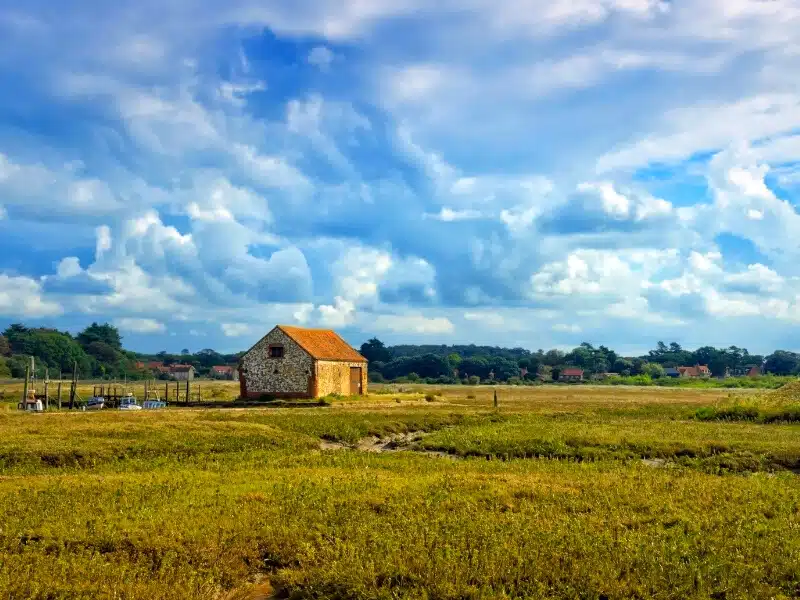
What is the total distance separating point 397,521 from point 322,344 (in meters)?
49.2

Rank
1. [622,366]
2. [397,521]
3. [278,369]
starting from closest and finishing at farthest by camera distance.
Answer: [397,521]
[278,369]
[622,366]

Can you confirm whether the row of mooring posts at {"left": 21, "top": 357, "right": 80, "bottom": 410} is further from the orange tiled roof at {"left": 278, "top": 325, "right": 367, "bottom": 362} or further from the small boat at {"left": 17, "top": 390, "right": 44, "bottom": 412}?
the orange tiled roof at {"left": 278, "top": 325, "right": 367, "bottom": 362}

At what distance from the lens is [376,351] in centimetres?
18238

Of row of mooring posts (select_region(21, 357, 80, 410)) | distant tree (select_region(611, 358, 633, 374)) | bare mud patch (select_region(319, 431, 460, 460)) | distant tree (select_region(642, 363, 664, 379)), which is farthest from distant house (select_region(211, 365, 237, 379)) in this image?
bare mud patch (select_region(319, 431, 460, 460))

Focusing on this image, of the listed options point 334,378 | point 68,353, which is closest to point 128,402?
point 334,378

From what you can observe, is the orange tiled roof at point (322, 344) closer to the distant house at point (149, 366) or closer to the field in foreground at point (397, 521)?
the field in foreground at point (397, 521)

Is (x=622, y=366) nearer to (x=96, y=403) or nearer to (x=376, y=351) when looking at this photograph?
(x=376, y=351)

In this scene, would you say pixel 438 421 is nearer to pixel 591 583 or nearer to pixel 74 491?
pixel 74 491

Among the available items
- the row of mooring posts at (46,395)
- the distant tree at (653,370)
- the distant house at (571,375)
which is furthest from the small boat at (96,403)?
the distant tree at (653,370)

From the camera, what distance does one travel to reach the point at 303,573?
1145 cm

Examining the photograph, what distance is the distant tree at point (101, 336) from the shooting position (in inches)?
7111

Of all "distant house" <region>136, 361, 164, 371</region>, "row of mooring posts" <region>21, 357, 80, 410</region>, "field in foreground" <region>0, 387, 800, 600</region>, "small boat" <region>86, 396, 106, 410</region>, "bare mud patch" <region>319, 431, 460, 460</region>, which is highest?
"distant house" <region>136, 361, 164, 371</region>

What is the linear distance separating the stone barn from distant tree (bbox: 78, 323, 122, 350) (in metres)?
133

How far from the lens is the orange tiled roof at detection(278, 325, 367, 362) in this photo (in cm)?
5881
